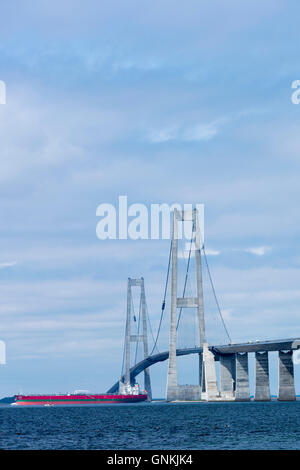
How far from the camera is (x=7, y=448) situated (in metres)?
46.5

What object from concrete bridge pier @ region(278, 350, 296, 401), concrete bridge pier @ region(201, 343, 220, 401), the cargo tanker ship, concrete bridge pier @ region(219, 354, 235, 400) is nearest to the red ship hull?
the cargo tanker ship

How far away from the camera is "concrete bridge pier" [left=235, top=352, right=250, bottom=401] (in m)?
124

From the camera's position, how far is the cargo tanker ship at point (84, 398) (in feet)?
562

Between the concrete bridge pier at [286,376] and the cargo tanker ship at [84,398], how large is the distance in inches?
2089

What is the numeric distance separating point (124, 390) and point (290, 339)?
206ft

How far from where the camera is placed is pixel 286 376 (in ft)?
393

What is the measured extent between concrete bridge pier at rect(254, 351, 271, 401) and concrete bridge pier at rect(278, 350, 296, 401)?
2828mm

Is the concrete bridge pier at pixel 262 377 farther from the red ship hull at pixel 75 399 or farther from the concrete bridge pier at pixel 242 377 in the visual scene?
the red ship hull at pixel 75 399

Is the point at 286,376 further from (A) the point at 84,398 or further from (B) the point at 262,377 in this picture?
(A) the point at 84,398
